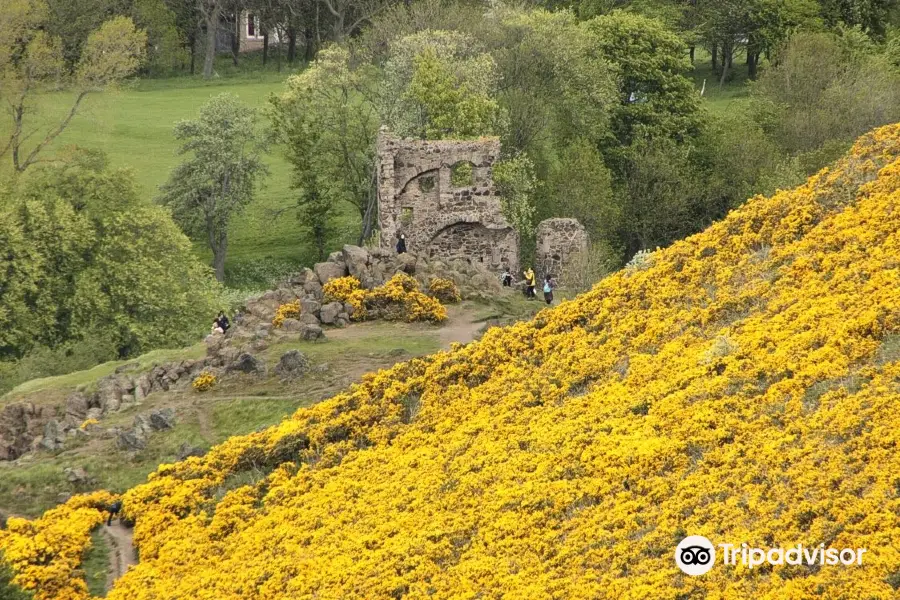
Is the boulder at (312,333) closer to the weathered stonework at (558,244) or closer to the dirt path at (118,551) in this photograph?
the dirt path at (118,551)

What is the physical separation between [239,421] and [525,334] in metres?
9.18

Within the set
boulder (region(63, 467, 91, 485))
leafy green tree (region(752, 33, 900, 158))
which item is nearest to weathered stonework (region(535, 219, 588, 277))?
leafy green tree (region(752, 33, 900, 158))

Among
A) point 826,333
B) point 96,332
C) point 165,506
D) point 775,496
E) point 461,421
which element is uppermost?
point 826,333

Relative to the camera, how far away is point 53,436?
36312 mm

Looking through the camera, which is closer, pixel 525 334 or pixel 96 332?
pixel 525 334

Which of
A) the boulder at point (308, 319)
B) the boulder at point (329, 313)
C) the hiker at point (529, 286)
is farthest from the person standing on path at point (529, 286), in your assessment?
the boulder at point (308, 319)

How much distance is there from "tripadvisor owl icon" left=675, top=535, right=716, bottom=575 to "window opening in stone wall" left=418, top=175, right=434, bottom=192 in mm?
35943

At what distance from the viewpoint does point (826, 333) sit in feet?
74.8

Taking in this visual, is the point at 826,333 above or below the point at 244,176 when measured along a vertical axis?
above

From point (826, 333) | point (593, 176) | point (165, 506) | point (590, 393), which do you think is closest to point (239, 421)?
point (165, 506)

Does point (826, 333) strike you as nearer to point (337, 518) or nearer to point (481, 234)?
point (337, 518)

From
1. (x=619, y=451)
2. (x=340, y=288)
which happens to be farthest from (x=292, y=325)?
(x=619, y=451)

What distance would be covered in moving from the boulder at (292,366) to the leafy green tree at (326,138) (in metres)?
37.1

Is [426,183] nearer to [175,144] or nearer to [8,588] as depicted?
[8,588]
